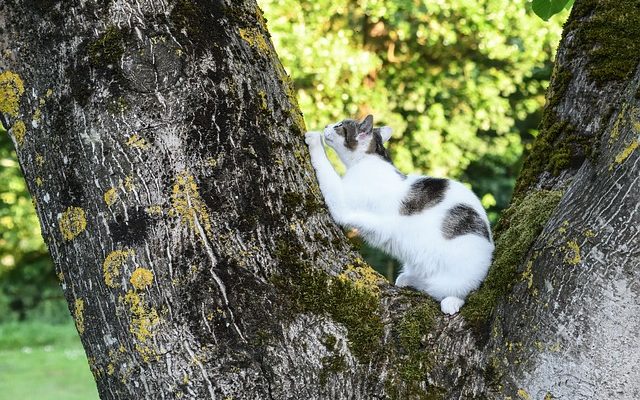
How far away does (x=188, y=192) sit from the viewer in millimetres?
2391

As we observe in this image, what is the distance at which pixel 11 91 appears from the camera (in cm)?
249

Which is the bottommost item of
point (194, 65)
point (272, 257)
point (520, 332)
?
point (520, 332)

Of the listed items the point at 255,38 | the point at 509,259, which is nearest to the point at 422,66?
the point at 255,38

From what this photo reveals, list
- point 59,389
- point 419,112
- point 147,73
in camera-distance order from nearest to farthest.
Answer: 1. point 147,73
2. point 59,389
3. point 419,112

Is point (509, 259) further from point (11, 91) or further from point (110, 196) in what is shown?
point (11, 91)

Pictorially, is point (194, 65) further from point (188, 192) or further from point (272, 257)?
point (272, 257)

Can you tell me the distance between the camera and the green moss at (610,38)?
305cm

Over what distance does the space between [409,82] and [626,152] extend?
9.60m

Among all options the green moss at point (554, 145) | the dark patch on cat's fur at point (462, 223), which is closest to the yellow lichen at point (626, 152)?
the green moss at point (554, 145)

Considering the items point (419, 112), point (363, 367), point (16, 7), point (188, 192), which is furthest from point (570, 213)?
point (419, 112)

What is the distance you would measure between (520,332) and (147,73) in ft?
4.46

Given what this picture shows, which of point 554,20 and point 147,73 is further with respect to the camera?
point 554,20

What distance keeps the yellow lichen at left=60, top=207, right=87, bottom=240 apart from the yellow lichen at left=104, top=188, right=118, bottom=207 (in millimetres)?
90

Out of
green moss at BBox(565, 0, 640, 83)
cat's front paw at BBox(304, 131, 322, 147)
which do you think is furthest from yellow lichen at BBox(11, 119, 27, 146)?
green moss at BBox(565, 0, 640, 83)
